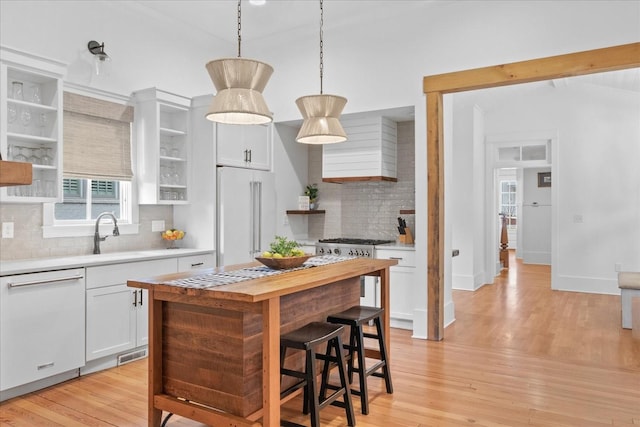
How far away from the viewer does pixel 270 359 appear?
2.56 m

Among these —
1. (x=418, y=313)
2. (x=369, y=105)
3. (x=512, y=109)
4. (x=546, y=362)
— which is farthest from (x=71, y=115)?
(x=512, y=109)

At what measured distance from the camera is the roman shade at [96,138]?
4309mm

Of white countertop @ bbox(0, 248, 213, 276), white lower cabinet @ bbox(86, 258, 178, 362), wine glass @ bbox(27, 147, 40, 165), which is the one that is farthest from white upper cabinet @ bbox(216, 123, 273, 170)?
wine glass @ bbox(27, 147, 40, 165)

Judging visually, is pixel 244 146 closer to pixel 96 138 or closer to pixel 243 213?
pixel 243 213

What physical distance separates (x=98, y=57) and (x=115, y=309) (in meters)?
2.36

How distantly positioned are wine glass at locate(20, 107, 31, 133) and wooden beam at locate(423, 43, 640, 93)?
3.67 metres

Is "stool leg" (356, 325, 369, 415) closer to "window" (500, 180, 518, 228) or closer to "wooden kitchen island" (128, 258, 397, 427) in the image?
"wooden kitchen island" (128, 258, 397, 427)

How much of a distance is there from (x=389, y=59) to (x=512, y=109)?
4.28 metres

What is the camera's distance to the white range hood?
18.6 feet

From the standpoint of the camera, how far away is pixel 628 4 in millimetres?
3973

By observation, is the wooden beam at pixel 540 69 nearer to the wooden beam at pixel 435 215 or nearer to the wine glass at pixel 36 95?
the wooden beam at pixel 435 215

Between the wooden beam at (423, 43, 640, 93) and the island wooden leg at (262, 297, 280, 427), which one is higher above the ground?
the wooden beam at (423, 43, 640, 93)

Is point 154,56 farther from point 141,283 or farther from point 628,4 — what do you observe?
point 628,4

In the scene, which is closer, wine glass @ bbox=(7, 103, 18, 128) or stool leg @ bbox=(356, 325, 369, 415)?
stool leg @ bbox=(356, 325, 369, 415)
